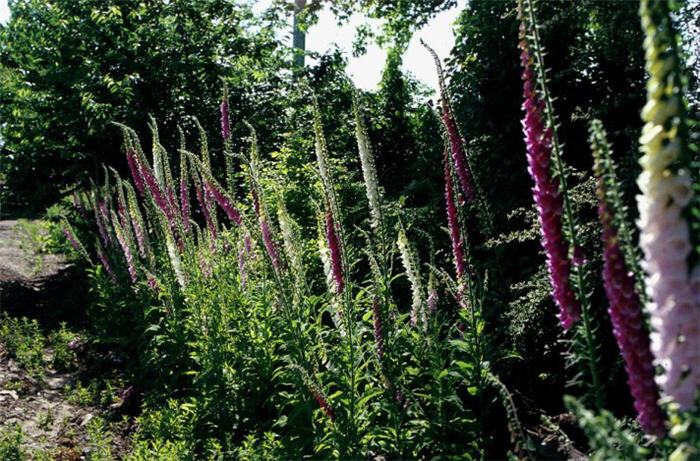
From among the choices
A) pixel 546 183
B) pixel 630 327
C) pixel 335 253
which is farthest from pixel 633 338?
pixel 335 253

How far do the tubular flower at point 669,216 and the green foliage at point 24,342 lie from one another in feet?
24.2

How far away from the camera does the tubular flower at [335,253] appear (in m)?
4.20

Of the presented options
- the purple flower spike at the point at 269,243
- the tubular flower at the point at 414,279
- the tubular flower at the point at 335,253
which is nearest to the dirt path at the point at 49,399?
the purple flower spike at the point at 269,243

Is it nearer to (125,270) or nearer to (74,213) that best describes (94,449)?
(125,270)

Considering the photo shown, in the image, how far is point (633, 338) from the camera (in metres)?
1.98

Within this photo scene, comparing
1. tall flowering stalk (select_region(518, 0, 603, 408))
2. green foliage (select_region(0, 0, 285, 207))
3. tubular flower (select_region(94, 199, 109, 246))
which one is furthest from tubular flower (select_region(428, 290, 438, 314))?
green foliage (select_region(0, 0, 285, 207))

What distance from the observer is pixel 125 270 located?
28.9 feet

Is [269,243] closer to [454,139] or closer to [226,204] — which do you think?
[226,204]

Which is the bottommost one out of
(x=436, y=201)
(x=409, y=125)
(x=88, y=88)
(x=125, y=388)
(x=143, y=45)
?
(x=125, y=388)

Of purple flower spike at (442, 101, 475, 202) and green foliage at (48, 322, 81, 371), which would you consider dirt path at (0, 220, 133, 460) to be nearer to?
green foliage at (48, 322, 81, 371)

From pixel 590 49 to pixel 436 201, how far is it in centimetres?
218

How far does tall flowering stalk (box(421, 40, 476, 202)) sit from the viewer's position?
13.1 ft

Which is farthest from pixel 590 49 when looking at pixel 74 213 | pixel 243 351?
pixel 74 213

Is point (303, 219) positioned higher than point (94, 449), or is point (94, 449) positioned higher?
point (303, 219)
